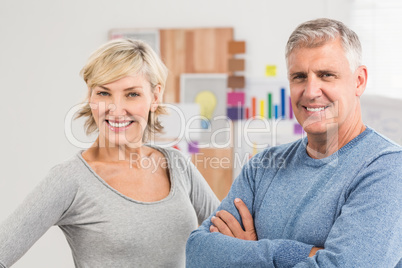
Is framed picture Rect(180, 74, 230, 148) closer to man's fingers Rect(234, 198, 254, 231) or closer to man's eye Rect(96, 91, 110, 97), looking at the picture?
man's eye Rect(96, 91, 110, 97)

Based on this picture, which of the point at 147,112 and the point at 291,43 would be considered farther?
the point at 147,112

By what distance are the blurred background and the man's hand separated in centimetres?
203

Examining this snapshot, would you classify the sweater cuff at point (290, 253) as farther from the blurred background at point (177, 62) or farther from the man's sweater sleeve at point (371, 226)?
the blurred background at point (177, 62)

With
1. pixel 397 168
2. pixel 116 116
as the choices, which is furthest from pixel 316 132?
pixel 116 116

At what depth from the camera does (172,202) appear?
5.09 feet

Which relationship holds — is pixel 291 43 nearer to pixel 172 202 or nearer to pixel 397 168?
pixel 397 168

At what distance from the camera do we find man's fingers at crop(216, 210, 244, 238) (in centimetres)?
134

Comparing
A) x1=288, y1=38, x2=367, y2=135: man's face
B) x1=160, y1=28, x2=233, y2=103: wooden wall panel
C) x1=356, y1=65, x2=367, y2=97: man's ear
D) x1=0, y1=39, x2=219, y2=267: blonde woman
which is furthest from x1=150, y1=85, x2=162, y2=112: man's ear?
x1=160, y1=28, x2=233, y2=103: wooden wall panel

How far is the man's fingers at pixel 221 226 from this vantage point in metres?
1.35

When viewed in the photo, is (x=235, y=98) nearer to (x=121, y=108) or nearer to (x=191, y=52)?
(x=191, y=52)

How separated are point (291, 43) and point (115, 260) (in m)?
0.84

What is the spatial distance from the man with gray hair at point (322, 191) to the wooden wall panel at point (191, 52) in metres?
2.16

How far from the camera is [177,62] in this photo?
3564 mm

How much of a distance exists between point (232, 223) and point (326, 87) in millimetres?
466
